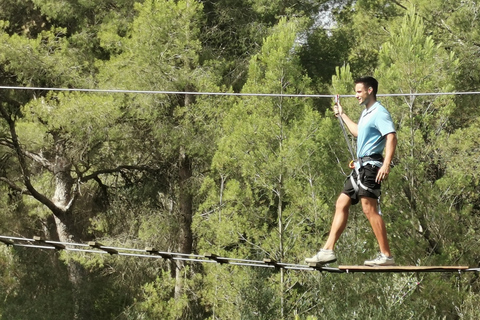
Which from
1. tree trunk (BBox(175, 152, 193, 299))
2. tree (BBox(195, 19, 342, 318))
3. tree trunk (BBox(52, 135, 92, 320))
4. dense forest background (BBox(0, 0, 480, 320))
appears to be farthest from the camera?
tree trunk (BBox(175, 152, 193, 299))

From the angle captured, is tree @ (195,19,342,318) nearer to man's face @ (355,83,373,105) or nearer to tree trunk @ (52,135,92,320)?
tree trunk @ (52,135,92,320)

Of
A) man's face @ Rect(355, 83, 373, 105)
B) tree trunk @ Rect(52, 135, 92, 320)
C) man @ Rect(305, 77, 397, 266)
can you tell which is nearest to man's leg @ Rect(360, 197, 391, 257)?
man @ Rect(305, 77, 397, 266)

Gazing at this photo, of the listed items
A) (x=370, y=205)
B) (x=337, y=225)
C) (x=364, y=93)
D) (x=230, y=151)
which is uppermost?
(x=230, y=151)

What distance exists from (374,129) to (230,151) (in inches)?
364

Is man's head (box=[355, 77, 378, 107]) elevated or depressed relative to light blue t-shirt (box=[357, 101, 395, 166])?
elevated

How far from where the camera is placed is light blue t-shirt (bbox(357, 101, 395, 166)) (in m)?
5.42

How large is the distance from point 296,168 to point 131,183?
4.89 meters

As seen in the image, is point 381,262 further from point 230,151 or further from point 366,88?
point 230,151

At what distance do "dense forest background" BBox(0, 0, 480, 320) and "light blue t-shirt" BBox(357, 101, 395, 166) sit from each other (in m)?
7.57

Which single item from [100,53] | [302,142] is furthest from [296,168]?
[100,53]

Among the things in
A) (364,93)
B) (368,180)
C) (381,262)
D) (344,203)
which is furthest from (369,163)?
(381,262)

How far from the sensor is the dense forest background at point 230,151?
44.9 ft

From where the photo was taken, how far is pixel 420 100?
1391cm

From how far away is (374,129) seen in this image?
5.52m
